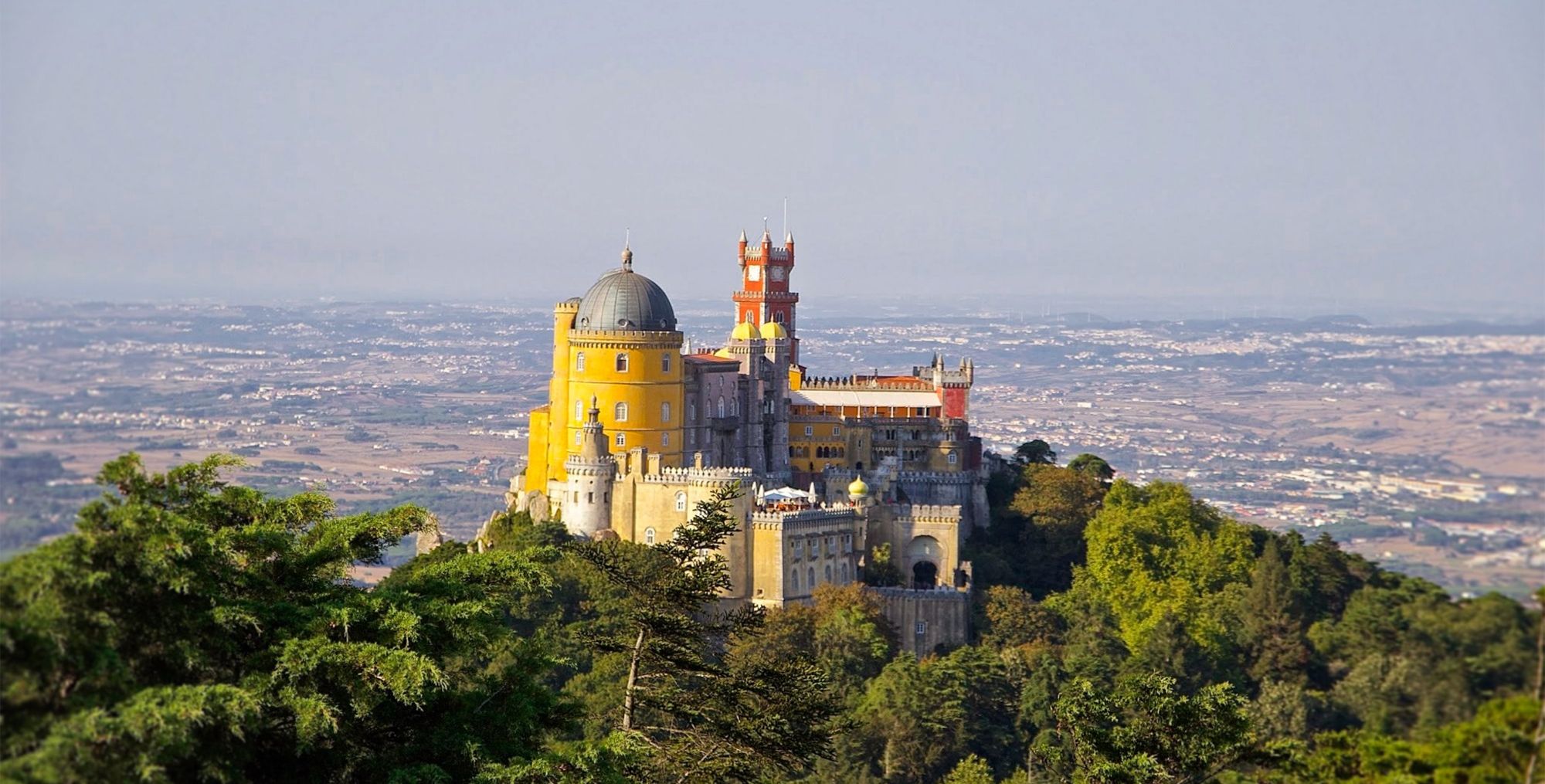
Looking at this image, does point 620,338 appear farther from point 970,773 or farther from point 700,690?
point 700,690

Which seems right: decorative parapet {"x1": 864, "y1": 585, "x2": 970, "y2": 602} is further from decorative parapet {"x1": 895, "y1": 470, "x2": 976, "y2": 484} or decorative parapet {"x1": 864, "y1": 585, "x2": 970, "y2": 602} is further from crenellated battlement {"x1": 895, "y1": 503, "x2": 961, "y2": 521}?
decorative parapet {"x1": 895, "y1": 470, "x2": 976, "y2": 484}

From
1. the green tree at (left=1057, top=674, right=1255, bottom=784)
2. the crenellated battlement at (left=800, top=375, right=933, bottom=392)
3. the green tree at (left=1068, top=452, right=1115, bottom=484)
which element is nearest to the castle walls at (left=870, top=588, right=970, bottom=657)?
the crenellated battlement at (left=800, top=375, right=933, bottom=392)

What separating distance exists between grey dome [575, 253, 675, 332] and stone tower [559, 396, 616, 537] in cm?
446

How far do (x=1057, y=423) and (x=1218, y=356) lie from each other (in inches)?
774

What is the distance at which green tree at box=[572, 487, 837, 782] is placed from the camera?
3481cm

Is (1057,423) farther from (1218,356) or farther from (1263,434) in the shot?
(1263,434)

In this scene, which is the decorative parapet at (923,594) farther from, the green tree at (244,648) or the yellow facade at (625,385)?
the green tree at (244,648)

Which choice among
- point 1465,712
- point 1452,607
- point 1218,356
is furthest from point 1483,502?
point 1218,356

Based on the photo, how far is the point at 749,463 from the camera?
83625mm

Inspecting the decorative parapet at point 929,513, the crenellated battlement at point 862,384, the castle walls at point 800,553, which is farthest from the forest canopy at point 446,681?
the crenellated battlement at point 862,384

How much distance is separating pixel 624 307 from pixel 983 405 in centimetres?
6152

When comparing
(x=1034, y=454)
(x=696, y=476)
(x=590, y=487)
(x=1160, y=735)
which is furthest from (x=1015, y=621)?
(x=1160, y=735)

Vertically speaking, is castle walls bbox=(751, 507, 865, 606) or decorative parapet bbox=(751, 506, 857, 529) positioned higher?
decorative parapet bbox=(751, 506, 857, 529)

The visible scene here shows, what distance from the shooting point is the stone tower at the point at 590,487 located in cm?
7425
